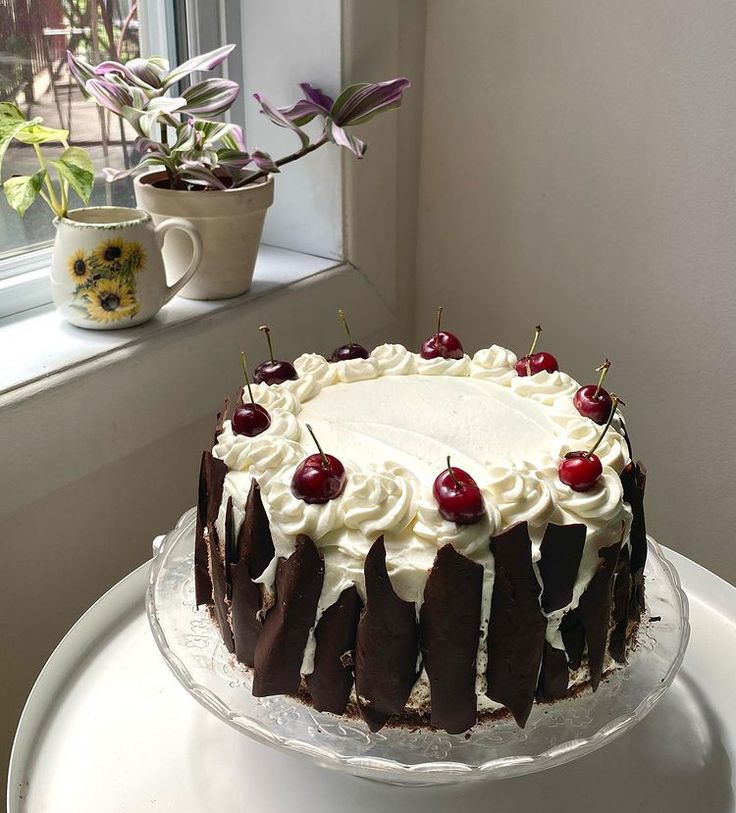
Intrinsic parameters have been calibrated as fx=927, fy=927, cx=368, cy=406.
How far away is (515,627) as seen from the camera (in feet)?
2.46

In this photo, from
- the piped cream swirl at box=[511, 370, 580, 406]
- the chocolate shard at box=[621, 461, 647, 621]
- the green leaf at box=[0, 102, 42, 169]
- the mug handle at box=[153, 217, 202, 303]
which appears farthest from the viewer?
the mug handle at box=[153, 217, 202, 303]

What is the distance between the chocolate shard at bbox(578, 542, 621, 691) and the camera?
2.54 ft

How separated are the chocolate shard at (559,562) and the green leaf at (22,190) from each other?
749 millimetres

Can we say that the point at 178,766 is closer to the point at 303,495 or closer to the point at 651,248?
the point at 303,495

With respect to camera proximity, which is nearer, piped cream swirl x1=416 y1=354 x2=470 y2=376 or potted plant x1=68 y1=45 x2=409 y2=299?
piped cream swirl x1=416 y1=354 x2=470 y2=376

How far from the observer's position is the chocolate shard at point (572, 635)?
2.56ft

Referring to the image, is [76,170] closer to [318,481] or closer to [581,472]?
[318,481]

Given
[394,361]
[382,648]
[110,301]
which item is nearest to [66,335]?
[110,301]

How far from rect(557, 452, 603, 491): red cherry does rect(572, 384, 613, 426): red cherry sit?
0.38 feet

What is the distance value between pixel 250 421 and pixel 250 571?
0.48 feet

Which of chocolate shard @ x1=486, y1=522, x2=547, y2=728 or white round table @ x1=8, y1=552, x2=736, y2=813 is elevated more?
chocolate shard @ x1=486, y1=522, x2=547, y2=728

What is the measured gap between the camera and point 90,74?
1153 millimetres

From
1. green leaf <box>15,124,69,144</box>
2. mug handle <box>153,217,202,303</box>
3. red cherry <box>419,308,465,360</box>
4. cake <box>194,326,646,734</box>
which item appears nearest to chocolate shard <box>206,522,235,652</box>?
cake <box>194,326,646,734</box>

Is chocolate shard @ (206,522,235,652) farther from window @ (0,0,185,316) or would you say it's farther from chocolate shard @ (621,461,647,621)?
window @ (0,0,185,316)
